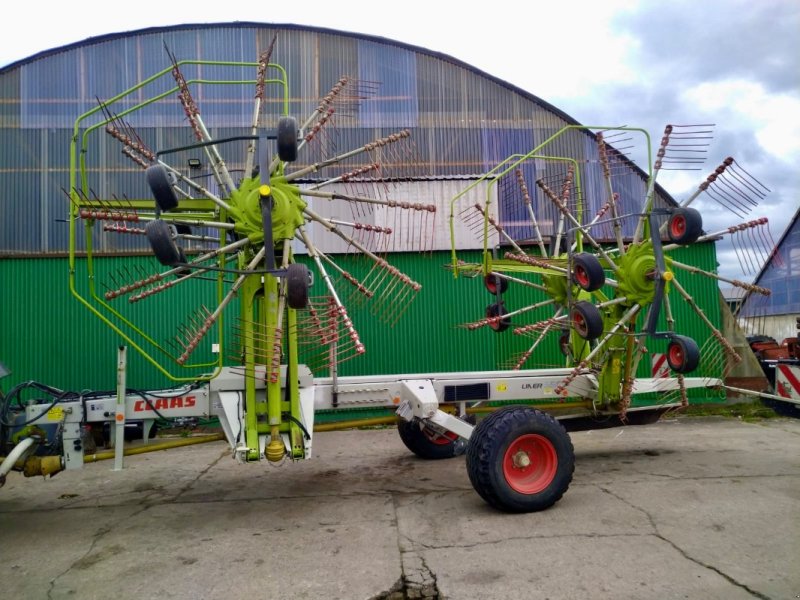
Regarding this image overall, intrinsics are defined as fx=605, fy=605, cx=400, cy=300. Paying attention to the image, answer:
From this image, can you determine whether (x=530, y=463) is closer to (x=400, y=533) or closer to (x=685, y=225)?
(x=400, y=533)

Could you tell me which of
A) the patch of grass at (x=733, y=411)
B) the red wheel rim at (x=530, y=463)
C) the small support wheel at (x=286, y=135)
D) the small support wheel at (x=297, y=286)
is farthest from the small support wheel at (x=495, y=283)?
the patch of grass at (x=733, y=411)

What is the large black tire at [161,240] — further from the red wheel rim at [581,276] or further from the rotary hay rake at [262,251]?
the red wheel rim at [581,276]

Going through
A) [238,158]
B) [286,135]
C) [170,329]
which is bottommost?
[170,329]

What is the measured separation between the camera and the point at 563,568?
13.7 feet

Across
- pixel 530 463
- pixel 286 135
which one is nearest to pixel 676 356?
pixel 530 463

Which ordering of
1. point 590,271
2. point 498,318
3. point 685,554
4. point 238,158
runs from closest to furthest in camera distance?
point 685,554 < point 590,271 < point 498,318 < point 238,158

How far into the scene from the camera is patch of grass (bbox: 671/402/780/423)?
1130 centimetres

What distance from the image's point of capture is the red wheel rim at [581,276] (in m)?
5.93

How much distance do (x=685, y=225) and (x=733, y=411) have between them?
7431 mm

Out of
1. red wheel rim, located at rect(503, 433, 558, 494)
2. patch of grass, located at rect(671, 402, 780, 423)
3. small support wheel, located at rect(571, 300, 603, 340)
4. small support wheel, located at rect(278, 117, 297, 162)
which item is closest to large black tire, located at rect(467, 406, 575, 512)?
red wheel rim, located at rect(503, 433, 558, 494)

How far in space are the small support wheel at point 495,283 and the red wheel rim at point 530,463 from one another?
2.72 m

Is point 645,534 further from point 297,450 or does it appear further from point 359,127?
point 359,127

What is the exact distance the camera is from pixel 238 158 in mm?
12289

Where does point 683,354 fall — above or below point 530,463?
above
